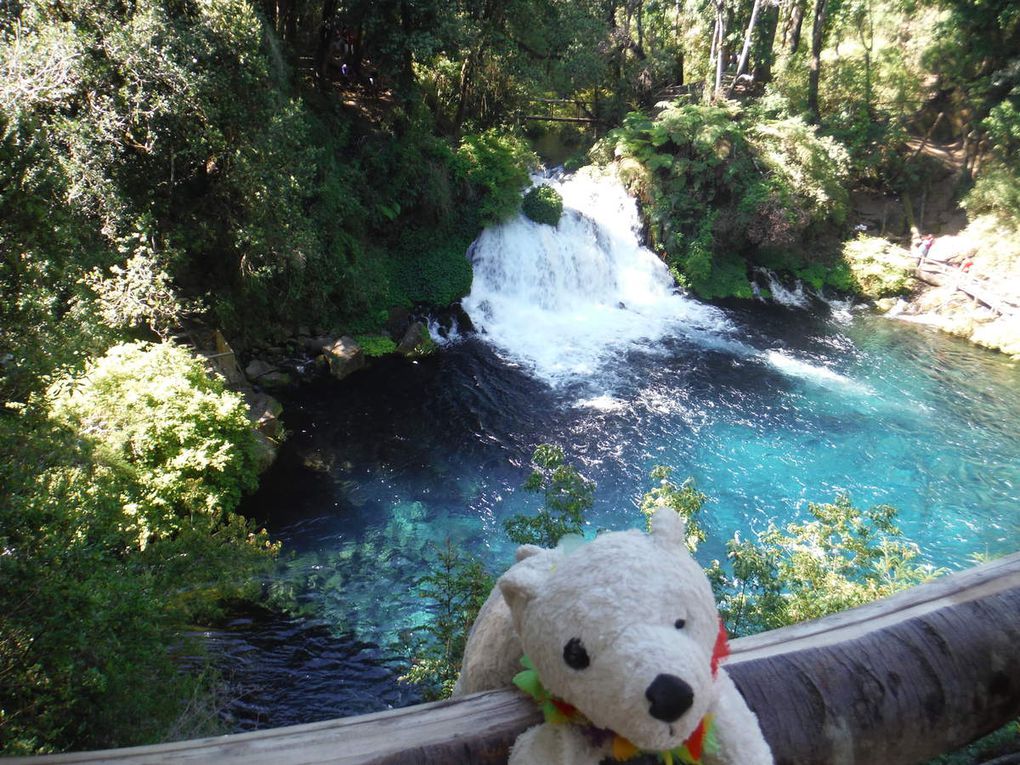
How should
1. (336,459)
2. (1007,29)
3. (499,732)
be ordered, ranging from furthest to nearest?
(1007,29) < (336,459) < (499,732)

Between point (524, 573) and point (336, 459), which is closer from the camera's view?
point (524, 573)

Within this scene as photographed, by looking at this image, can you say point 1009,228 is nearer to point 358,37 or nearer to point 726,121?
point 726,121

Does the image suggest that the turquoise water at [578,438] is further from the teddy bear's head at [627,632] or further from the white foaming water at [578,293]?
the teddy bear's head at [627,632]

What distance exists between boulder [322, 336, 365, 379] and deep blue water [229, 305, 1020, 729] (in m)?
0.29

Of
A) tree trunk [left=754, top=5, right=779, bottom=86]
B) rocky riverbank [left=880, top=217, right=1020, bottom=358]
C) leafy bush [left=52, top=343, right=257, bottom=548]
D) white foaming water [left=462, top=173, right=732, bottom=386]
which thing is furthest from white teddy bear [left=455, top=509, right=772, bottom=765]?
tree trunk [left=754, top=5, right=779, bottom=86]

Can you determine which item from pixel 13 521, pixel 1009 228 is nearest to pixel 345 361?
pixel 13 521

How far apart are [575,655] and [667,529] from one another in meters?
0.39

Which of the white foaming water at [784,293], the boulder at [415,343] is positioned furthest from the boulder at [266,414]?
the white foaming water at [784,293]

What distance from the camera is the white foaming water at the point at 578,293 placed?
12984 mm

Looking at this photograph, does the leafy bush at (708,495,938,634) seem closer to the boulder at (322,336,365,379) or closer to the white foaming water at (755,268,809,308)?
the boulder at (322,336,365,379)

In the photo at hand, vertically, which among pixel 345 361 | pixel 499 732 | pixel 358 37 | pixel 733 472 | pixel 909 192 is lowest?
pixel 733 472

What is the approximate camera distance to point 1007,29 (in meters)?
17.6

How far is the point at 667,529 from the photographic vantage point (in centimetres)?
145

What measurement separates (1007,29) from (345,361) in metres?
21.6
